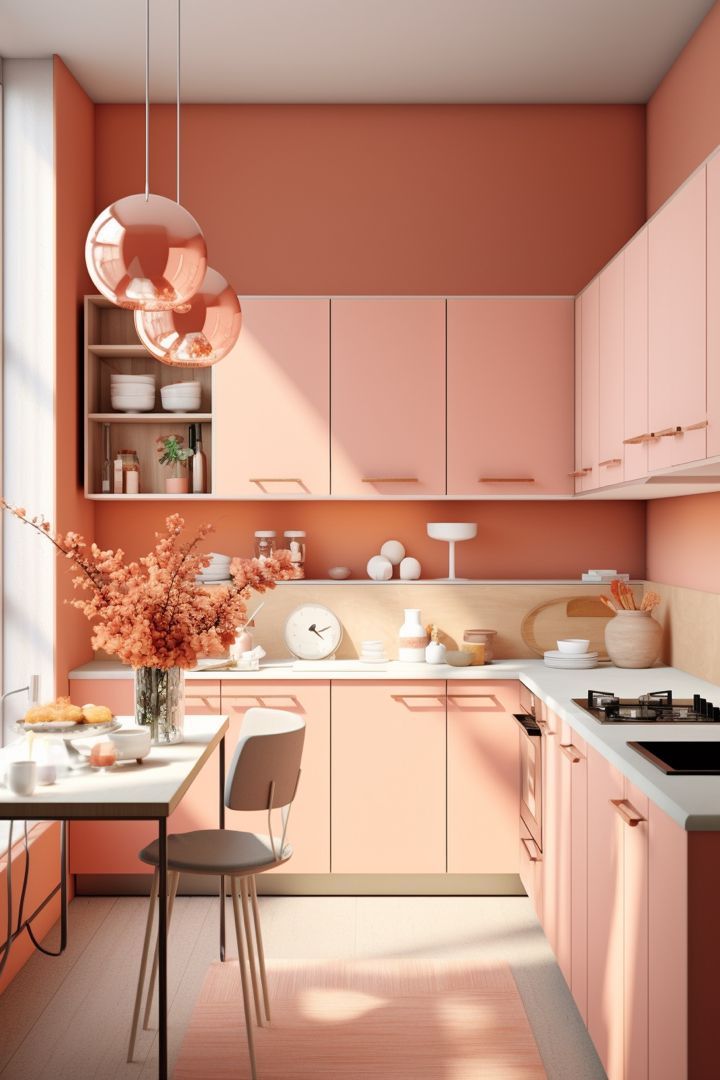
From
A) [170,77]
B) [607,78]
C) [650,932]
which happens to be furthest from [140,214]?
[607,78]

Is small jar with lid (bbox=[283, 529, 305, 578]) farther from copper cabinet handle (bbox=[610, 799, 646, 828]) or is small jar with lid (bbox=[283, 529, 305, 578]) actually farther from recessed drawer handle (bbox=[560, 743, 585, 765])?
copper cabinet handle (bbox=[610, 799, 646, 828])

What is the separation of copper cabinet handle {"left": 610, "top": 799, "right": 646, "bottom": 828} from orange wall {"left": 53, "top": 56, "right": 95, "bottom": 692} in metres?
2.38

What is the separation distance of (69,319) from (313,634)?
66.3 inches

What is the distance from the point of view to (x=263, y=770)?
2.61 m

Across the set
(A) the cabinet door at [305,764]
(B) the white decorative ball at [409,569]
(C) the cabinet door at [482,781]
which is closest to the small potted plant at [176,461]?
(A) the cabinet door at [305,764]

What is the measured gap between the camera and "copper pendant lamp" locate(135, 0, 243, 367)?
8.18 ft

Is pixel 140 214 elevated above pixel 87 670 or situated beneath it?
elevated above

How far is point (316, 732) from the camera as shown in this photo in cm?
387

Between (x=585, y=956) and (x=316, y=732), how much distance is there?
1.52 m

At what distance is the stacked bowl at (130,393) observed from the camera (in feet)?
13.6

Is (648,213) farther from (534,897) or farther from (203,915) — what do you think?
(203,915)

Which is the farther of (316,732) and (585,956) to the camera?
(316,732)

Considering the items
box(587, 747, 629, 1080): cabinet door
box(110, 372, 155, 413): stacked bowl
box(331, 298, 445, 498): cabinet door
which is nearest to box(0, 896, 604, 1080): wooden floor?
box(587, 747, 629, 1080): cabinet door

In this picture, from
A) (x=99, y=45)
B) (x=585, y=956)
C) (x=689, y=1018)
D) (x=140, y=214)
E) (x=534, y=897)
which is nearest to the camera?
(x=689, y=1018)
